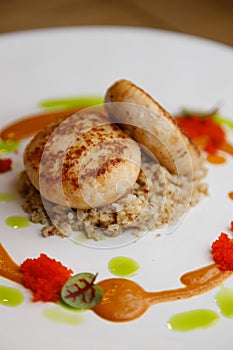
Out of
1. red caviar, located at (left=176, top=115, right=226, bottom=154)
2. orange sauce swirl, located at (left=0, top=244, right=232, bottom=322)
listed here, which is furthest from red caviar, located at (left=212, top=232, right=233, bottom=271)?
red caviar, located at (left=176, top=115, right=226, bottom=154)

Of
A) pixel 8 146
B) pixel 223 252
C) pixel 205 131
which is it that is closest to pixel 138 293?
pixel 223 252

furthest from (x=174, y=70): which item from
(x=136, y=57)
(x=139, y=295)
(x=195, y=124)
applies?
(x=139, y=295)

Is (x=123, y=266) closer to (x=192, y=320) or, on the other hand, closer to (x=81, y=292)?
(x=81, y=292)

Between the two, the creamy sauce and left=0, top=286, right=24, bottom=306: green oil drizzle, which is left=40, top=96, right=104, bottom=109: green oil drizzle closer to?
the creamy sauce

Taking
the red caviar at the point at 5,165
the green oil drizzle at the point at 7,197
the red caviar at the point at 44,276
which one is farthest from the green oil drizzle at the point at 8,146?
the red caviar at the point at 44,276

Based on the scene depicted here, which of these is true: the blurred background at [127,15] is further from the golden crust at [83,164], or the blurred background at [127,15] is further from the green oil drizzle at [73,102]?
the golden crust at [83,164]

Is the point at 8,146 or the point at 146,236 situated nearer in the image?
the point at 146,236
